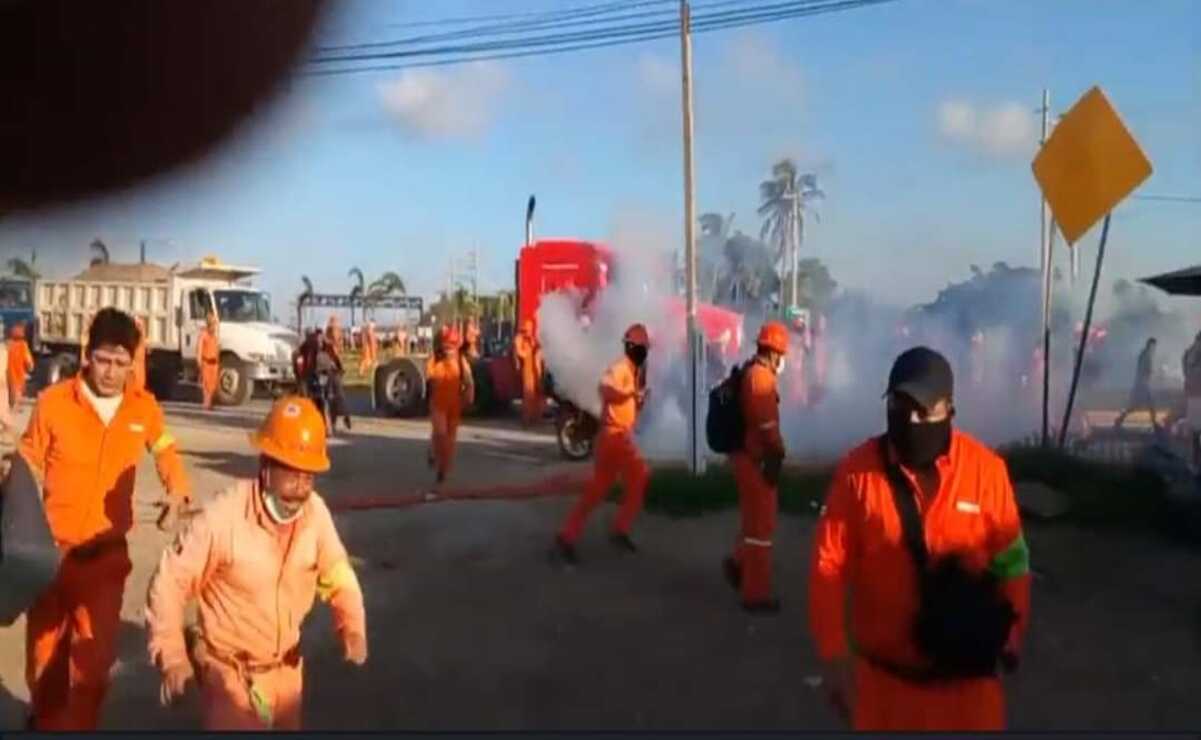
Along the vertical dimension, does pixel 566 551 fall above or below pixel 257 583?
below

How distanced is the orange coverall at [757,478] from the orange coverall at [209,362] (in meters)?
1.49

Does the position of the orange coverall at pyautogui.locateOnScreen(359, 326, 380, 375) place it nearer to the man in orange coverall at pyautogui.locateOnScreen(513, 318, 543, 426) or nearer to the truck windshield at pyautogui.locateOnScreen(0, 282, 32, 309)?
the truck windshield at pyautogui.locateOnScreen(0, 282, 32, 309)

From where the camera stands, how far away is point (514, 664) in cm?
338

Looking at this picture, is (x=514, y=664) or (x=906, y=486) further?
(x=514, y=664)

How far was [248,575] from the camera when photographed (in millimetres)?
2201

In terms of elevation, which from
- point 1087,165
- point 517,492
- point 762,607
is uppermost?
point 1087,165

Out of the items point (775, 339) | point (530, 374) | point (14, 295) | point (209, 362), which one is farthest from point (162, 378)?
point (530, 374)

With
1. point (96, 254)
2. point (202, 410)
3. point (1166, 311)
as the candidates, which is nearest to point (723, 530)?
point (1166, 311)

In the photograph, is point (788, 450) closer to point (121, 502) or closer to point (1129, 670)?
point (1129, 670)

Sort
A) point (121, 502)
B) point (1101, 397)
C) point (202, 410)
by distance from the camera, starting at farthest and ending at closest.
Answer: point (1101, 397) < point (202, 410) < point (121, 502)

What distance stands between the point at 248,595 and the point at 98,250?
Answer: 0.64 m

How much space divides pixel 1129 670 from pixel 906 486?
4.55 feet

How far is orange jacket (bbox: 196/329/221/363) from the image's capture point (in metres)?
3.20

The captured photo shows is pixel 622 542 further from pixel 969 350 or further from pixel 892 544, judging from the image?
pixel 892 544
